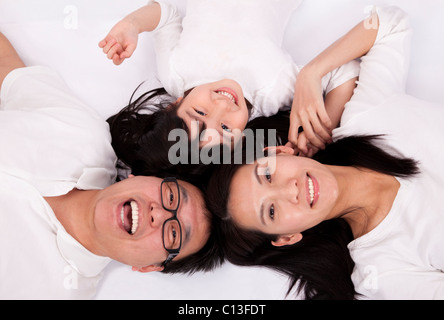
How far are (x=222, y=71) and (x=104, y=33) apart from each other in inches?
22.2

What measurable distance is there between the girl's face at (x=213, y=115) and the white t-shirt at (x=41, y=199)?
35cm

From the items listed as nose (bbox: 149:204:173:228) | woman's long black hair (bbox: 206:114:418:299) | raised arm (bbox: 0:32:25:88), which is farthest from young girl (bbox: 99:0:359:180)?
raised arm (bbox: 0:32:25:88)

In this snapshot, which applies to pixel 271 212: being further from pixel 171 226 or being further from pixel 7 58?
pixel 7 58

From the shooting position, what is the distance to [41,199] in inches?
43.4

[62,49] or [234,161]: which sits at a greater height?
[62,49]

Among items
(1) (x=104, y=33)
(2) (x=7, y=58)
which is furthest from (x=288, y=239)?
(2) (x=7, y=58)

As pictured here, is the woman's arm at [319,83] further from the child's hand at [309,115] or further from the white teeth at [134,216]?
the white teeth at [134,216]

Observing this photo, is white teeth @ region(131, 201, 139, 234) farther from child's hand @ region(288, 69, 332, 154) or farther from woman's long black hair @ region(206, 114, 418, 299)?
child's hand @ region(288, 69, 332, 154)

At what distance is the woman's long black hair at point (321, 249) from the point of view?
1.15 meters

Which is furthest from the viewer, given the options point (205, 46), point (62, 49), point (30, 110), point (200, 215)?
point (62, 49)

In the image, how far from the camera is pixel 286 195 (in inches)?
39.1
